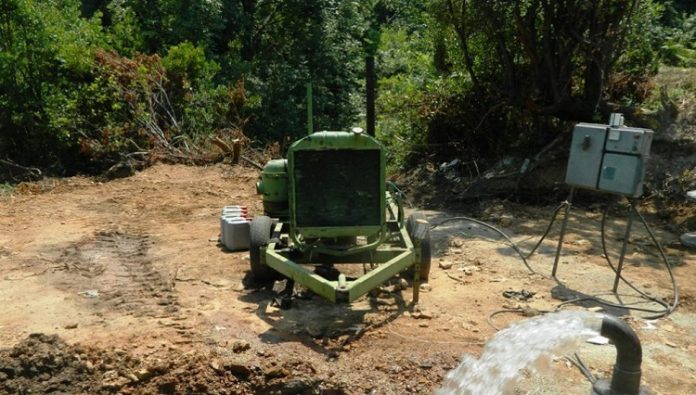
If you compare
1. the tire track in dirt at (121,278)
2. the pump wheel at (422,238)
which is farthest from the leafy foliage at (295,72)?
the tire track in dirt at (121,278)

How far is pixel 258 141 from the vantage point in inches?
545

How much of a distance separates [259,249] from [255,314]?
2.33ft

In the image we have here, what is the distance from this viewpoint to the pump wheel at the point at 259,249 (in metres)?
5.98

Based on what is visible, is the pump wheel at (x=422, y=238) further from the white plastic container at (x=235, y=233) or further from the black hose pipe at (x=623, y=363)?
the black hose pipe at (x=623, y=363)

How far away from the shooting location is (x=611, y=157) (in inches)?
235

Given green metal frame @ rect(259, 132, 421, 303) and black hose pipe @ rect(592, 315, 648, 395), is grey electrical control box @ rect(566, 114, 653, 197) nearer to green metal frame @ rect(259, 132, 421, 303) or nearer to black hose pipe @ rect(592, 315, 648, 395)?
green metal frame @ rect(259, 132, 421, 303)

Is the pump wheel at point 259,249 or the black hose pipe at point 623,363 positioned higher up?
the black hose pipe at point 623,363

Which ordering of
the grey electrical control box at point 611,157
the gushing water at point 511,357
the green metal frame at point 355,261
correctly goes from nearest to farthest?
the gushing water at point 511,357 → the green metal frame at point 355,261 → the grey electrical control box at point 611,157

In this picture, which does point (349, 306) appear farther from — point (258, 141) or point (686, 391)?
point (258, 141)

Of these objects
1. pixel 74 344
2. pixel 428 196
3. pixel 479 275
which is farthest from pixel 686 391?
pixel 428 196

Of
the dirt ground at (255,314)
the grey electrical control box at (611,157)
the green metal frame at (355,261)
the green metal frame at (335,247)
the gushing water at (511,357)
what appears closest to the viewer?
the gushing water at (511,357)

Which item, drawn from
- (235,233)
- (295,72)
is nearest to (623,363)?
(235,233)

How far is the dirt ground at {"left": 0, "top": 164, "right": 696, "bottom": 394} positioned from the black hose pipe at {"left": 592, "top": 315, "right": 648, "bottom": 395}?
1793 mm

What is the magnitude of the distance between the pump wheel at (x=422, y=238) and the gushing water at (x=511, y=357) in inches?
51.1
